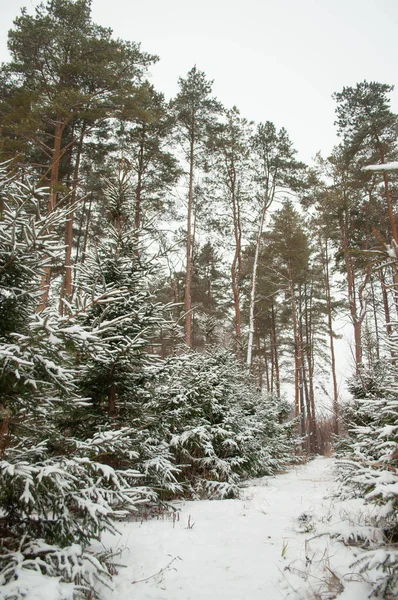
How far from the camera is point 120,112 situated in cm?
1222

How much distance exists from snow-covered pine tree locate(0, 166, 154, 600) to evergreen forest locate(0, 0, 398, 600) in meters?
0.02

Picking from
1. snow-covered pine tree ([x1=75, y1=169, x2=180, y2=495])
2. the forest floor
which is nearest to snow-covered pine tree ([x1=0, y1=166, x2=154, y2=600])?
the forest floor

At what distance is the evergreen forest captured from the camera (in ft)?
9.10

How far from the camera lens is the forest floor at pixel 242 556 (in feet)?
8.96

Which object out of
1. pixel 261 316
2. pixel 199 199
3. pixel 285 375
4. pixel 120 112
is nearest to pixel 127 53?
pixel 120 112

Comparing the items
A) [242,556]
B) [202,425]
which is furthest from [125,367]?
[242,556]

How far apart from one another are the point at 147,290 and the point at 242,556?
3711 millimetres

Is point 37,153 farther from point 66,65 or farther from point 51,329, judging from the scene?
point 51,329

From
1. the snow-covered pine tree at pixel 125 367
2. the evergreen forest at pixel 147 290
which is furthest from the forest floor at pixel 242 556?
the snow-covered pine tree at pixel 125 367

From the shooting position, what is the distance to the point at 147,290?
5699mm

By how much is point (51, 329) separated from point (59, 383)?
56 cm

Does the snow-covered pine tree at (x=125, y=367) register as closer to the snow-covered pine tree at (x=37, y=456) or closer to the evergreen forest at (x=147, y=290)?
the evergreen forest at (x=147, y=290)

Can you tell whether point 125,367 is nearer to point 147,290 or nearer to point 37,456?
point 147,290

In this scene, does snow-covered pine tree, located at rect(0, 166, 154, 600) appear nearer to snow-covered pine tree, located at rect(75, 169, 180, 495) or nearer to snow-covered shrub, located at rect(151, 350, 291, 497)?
snow-covered pine tree, located at rect(75, 169, 180, 495)
